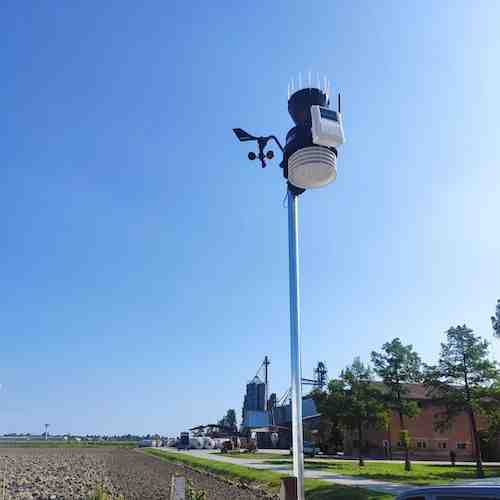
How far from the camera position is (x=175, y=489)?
7.95m

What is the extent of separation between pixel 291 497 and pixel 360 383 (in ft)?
99.9

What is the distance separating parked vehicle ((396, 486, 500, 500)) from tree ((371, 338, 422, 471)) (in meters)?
27.3

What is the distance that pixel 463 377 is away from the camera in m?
27.5

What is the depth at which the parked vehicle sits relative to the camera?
380 centimetres

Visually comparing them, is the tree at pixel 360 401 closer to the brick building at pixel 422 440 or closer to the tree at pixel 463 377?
the tree at pixel 463 377

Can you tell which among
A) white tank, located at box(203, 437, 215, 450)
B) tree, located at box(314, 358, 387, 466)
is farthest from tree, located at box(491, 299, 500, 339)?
white tank, located at box(203, 437, 215, 450)

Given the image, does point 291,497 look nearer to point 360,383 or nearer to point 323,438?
point 360,383

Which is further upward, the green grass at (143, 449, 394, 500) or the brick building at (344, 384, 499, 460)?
the brick building at (344, 384, 499, 460)

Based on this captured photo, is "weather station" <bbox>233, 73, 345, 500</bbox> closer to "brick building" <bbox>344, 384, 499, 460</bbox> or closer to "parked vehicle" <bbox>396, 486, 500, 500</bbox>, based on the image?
"parked vehicle" <bbox>396, 486, 500, 500</bbox>

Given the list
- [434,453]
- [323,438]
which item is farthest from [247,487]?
[434,453]

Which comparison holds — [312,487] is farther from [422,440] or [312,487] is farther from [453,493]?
[422,440]

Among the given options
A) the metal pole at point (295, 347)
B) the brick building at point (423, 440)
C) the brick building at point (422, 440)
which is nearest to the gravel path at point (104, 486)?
the metal pole at point (295, 347)

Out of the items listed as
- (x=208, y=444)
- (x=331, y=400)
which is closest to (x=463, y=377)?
(x=331, y=400)

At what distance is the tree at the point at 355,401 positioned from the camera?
108ft
